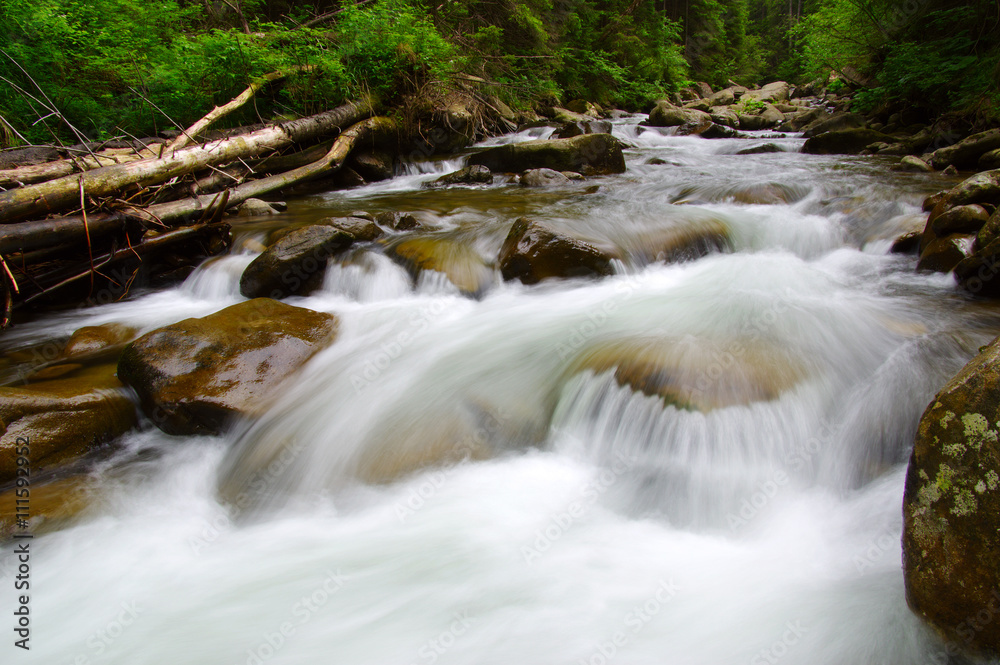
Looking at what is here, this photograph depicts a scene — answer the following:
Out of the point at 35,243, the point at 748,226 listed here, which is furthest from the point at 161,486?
the point at 748,226

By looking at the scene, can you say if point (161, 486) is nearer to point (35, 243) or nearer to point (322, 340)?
point (322, 340)

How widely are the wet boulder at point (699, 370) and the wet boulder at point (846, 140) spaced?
9518mm

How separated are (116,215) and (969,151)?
11137 mm

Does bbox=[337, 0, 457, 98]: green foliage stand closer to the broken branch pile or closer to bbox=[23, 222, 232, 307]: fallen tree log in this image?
the broken branch pile

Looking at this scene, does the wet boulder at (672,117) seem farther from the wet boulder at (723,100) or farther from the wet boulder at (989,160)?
the wet boulder at (989,160)

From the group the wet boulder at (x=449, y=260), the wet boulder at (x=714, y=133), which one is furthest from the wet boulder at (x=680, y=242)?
the wet boulder at (x=714, y=133)

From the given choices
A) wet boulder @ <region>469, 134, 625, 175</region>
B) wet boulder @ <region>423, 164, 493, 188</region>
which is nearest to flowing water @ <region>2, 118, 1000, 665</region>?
wet boulder @ <region>423, 164, 493, 188</region>

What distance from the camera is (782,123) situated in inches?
615

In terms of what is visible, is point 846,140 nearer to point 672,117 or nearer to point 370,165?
point 672,117

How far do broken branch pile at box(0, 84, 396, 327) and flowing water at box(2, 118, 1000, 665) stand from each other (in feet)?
1.65

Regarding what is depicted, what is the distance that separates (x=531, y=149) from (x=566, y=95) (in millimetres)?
10200

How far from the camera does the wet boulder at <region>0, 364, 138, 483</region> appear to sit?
113 inches

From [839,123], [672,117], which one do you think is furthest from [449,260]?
[672,117]

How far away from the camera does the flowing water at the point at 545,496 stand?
2.00m
